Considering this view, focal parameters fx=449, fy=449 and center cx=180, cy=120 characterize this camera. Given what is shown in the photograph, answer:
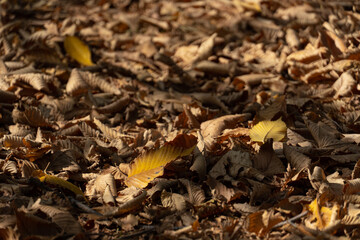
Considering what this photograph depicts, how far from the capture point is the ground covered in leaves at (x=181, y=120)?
5.65ft

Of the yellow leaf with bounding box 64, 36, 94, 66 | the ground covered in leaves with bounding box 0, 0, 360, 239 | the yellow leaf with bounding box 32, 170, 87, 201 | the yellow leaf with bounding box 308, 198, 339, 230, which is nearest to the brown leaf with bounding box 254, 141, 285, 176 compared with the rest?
the ground covered in leaves with bounding box 0, 0, 360, 239

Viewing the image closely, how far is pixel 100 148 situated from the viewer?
2.17 metres

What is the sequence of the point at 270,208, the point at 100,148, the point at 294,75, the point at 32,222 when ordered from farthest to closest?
1. the point at 294,75
2. the point at 100,148
3. the point at 270,208
4. the point at 32,222

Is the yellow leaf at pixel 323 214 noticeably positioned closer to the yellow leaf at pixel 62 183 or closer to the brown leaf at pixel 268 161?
the brown leaf at pixel 268 161

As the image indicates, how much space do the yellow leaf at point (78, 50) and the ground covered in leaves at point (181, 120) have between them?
0.04 feet

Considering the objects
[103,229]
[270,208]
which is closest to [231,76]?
[270,208]

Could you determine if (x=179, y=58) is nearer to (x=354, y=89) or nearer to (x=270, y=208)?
(x=354, y=89)

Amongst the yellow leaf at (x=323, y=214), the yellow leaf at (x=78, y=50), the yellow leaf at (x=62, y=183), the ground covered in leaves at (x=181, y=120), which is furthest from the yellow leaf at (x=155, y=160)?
the yellow leaf at (x=78, y=50)

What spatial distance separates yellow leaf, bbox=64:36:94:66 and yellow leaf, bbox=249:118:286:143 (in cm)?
155

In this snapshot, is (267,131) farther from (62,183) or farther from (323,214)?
(62,183)

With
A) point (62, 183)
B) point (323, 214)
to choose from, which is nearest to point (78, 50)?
point (62, 183)

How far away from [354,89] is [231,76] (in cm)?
83

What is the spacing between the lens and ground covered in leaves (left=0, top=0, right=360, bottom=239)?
1721 mm

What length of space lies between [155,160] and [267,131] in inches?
22.8
